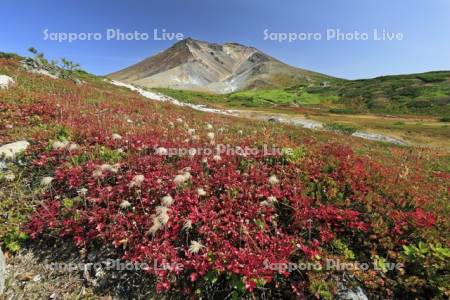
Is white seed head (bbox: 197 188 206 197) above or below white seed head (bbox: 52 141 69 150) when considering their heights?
below

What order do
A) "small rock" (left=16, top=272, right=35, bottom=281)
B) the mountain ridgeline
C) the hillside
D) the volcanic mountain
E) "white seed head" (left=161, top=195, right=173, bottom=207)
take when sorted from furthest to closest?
the volcanic mountain < the mountain ridgeline < "white seed head" (left=161, top=195, right=173, bottom=207) < "small rock" (left=16, top=272, right=35, bottom=281) < the hillside

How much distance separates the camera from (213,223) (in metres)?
5.79

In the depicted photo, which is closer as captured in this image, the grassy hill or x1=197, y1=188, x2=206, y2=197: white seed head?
x1=197, y1=188, x2=206, y2=197: white seed head

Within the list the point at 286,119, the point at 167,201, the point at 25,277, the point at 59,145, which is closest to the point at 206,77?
the point at 286,119

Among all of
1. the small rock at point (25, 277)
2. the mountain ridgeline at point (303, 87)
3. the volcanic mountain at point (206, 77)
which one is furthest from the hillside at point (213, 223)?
the volcanic mountain at point (206, 77)

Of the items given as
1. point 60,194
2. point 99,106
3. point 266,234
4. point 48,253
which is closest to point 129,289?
point 48,253

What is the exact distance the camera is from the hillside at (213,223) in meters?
5.08

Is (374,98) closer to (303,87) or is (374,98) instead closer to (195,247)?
(303,87)

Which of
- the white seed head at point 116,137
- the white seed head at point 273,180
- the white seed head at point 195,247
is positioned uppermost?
the white seed head at point 116,137

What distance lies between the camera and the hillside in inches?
200

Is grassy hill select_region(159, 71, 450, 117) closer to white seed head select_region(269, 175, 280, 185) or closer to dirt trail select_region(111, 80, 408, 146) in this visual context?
dirt trail select_region(111, 80, 408, 146)

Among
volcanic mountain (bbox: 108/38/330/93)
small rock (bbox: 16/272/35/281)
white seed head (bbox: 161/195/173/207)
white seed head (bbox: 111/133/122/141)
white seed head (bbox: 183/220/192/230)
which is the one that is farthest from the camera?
volcanic mountain (bbox: 108/38/330/93)


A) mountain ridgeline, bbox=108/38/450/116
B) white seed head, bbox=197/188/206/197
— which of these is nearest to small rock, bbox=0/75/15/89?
white seed head, bbox=197/188/206/197

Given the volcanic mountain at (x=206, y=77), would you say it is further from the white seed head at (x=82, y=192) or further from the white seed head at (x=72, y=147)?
the white seed head at (x=82, y=192)
